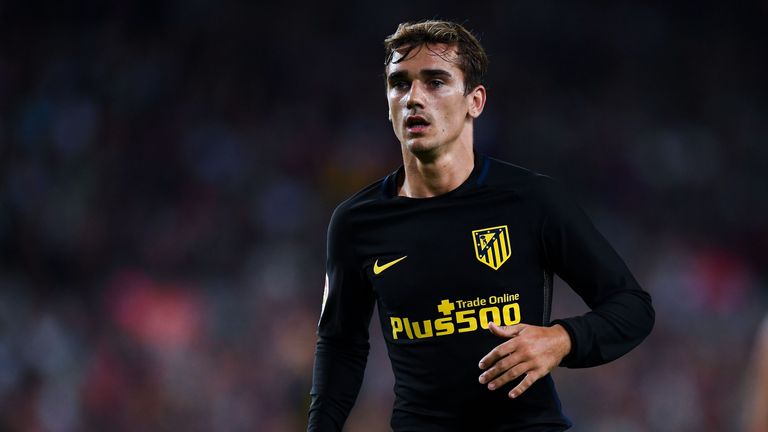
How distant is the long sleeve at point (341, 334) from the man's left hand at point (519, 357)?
75cm

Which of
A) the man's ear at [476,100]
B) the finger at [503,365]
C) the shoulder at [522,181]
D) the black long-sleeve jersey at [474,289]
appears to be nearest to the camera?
the finger at [503,365]

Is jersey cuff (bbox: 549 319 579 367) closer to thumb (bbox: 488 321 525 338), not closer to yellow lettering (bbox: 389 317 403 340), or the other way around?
thumb (bbox: 488 321 525 338)

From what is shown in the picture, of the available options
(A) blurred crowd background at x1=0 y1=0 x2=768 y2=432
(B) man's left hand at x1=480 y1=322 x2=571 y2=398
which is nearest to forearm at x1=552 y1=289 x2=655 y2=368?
(B) man's left hand at x1=480 y1=322 x2=571 y2=398

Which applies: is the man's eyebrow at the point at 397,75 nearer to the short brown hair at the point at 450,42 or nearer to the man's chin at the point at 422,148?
the short brown hair at the point at 450,42

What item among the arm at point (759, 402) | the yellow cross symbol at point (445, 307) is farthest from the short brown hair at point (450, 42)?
the arm at point (759, 402)

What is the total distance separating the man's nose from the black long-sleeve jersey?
306 mm

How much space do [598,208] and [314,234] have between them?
113 inches

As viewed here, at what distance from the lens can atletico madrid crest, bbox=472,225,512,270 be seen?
321 cm

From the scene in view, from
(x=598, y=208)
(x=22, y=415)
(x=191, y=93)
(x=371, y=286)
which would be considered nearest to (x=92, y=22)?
(x=191, y=93)

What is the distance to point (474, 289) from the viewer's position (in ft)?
10.5

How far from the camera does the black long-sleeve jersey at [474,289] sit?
123 inches

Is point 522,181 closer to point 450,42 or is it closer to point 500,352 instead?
point 450,42

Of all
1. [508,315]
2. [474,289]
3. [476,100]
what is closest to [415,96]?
[476,100]

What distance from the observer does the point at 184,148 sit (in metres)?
10.3
